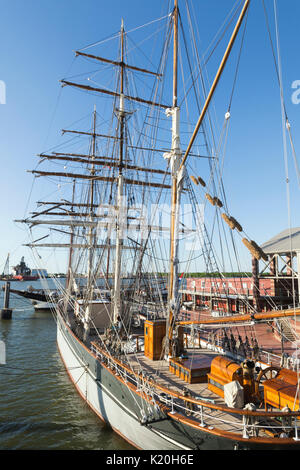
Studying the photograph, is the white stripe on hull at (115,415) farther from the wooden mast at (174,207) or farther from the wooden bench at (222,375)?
the wooden mast at (174,207)

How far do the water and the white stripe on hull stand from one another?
41cm

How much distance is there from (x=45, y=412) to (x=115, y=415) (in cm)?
448

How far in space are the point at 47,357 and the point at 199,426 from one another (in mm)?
18778

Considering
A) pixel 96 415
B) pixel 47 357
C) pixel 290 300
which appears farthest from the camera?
pixel 290 300

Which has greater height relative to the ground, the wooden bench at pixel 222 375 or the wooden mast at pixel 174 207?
the wooden mast at pixel 174 207

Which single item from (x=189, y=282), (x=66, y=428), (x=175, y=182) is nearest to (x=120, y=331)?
(x=66, y=428)

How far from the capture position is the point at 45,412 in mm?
13352

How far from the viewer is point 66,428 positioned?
12.0 metres

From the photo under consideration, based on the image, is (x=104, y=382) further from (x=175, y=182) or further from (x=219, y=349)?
(x=175, y=182)

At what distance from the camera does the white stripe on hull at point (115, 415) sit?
336 inches

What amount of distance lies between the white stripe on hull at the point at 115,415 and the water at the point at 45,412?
41 cm

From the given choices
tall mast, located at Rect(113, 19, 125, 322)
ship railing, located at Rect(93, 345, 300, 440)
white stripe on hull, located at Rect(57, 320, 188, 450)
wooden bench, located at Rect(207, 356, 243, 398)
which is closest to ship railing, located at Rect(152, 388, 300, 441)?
ship railing, located at Rect(93, 345, 300, 440)

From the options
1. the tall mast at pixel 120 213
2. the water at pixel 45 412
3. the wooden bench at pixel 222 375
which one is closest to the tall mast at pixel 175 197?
the wooden bench at pixel 222 375

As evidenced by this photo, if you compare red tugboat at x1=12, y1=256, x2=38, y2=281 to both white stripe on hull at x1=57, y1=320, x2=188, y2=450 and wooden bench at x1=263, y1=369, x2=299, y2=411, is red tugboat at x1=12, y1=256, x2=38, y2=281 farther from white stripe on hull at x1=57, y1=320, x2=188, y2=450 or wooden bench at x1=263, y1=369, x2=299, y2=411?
wooden bench at x1=263, y1=369, x2=299, y2=411
